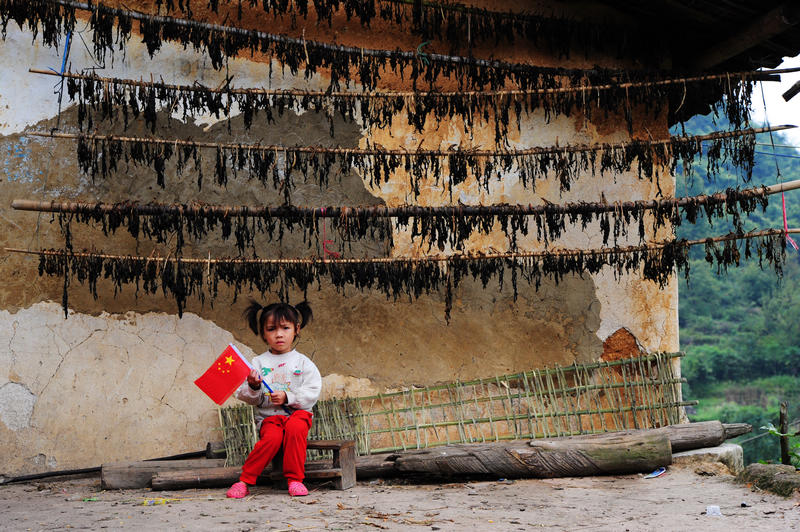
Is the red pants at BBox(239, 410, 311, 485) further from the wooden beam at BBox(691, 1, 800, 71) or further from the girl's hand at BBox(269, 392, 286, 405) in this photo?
the wooden beam at BBox(691, 1, 800, 71)

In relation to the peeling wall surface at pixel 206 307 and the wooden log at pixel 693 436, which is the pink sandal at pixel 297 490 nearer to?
the peeling wall surface at pixel 206 307

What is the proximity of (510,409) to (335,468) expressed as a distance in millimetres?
1498

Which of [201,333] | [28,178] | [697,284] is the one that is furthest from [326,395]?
[697,284]

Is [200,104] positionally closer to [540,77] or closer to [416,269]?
[416,269]

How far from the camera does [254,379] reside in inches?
162

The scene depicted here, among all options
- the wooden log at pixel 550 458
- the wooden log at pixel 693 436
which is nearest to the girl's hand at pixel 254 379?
the wooden log at pixel 550 458

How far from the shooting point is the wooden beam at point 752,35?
5316 mm

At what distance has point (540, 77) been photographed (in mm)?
6016

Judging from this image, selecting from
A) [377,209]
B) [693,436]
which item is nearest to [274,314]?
[377,209]

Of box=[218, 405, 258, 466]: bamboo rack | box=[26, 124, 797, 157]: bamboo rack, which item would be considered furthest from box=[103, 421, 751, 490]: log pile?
box=[26, 124, 797, 157]: bamboo rack

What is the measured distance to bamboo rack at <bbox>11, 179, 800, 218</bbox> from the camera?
468 centimetres

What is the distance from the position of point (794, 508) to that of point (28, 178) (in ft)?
17.3

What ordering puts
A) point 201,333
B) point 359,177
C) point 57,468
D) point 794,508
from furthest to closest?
point 359,177
point 201,333
point 57,468
point 794,508

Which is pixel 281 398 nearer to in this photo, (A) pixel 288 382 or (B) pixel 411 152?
(A) pixel 288 382
